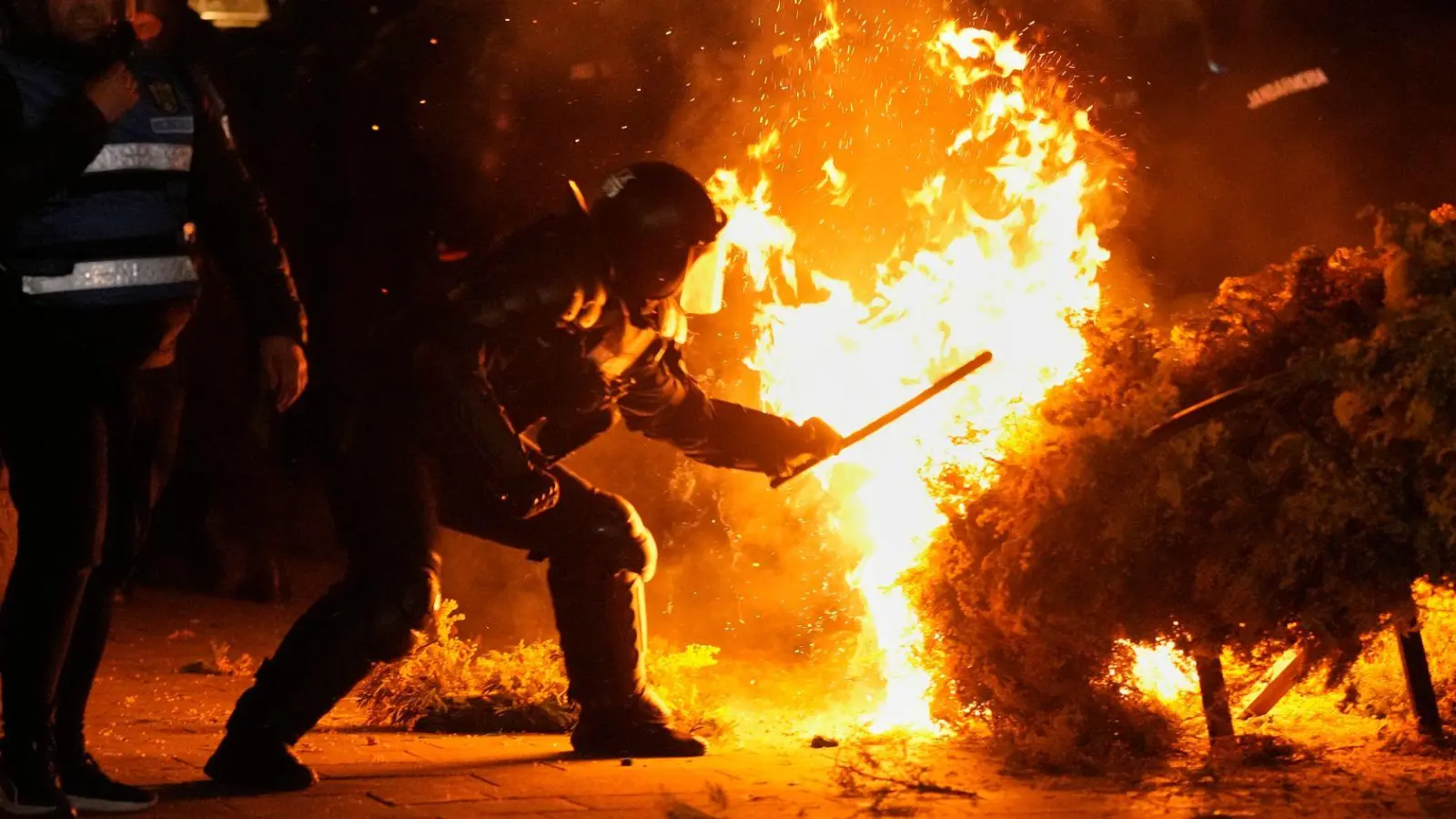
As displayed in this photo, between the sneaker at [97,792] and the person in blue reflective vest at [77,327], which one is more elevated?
the person in blue reflective vest at [77,327]

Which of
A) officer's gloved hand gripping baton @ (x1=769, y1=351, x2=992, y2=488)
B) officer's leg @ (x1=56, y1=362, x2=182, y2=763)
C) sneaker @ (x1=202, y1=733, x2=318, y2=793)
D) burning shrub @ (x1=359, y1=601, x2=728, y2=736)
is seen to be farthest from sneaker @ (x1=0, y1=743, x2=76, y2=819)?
officer's gloved hand gripping baton @ (x1=769, y1=351, x2=992, y2=488)

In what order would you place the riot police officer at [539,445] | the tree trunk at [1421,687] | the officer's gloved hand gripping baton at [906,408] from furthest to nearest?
the officer's gloved hand gripping baton at [906,408]
the tree trunk at [1421,687]
the riot police officer at [539,445]

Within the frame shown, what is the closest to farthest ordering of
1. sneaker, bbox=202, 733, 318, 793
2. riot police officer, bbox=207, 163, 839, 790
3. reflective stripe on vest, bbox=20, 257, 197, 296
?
reflective stripe on vest, bbox=20, 257, 197, 296 < sneaker, bbox=202, 733, 318, 793 < riot police officer, bbox=207, 163, 839, 790

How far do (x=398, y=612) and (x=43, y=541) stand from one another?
941 millimetres

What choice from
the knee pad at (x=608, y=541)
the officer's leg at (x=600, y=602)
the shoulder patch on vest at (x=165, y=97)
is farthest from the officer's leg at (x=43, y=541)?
the knee pad at (x=608, y=541)

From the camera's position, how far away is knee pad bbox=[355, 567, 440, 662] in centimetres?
411

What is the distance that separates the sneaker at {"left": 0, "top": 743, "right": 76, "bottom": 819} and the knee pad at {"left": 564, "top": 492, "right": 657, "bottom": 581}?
5.17 feet

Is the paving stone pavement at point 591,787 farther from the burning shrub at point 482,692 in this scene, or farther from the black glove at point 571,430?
the black glove at point 571,430

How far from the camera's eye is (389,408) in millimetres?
4262

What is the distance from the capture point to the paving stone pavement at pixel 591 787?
3.67 meters

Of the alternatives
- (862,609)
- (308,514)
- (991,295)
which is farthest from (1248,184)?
(308,514)

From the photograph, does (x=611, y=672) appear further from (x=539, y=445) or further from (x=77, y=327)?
(x=77, y=327)

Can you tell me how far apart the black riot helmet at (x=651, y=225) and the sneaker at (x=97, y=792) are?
1.82 metres

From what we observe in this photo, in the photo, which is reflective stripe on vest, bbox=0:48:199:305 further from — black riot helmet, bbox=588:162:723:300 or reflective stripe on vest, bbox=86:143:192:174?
black riot helmet, bbox=588:162:723:300
